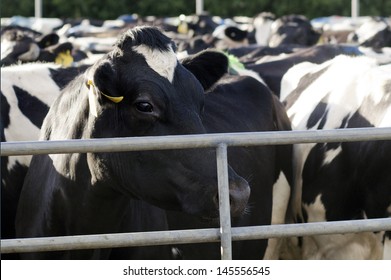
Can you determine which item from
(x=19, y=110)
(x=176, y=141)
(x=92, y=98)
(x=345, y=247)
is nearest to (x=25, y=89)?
(x=19, y=110)

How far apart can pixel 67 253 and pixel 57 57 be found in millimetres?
6099

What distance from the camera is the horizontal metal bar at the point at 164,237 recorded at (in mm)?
2990

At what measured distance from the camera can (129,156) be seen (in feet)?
11.9

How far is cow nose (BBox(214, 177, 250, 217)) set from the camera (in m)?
3.40

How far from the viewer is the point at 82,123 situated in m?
3.91

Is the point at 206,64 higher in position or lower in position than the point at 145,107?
higher

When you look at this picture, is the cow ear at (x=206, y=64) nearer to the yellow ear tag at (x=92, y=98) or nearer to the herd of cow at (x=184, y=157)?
the herd of cow at (x=184, y=157)

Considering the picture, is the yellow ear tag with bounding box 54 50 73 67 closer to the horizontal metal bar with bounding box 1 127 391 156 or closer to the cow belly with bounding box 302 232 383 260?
the cow belly with bounding box 302 232 383 260

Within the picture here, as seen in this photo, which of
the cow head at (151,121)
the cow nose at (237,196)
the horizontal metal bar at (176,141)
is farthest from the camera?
the cow head at (151,121)

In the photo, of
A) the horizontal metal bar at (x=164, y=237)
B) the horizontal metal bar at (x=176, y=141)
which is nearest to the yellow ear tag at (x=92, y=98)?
the horizontal metal bar at (x=176, y=141)

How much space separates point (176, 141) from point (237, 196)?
487mm

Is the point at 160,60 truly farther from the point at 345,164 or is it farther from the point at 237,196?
the point at 345,164

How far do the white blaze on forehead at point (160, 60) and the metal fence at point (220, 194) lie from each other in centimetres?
68
